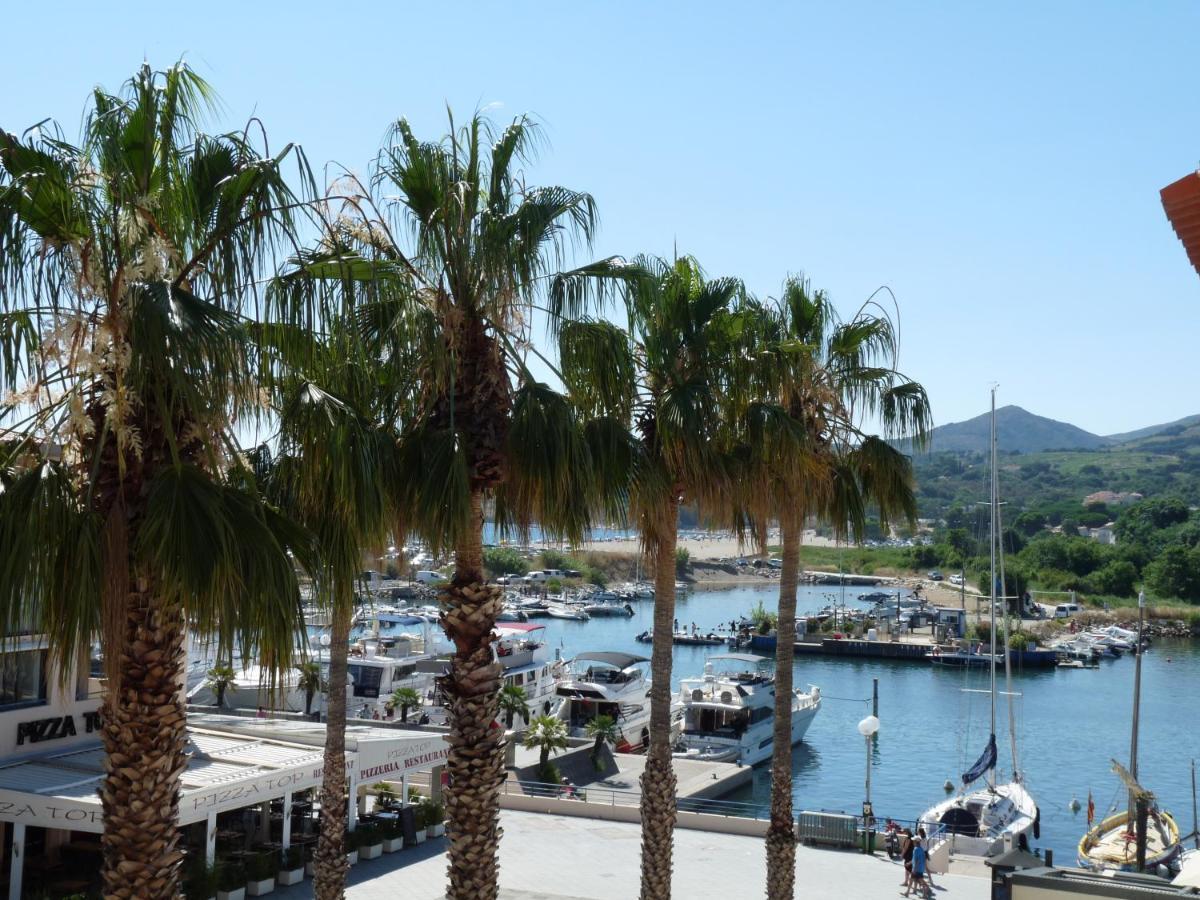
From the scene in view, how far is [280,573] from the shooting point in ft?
28.7

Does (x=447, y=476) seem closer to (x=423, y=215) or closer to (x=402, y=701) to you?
(x=423, y=215)

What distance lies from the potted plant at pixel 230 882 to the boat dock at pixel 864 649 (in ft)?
275

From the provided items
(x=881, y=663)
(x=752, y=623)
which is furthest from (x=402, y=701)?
(x=752, y=623)

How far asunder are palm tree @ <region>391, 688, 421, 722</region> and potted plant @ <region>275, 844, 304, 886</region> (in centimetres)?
2175

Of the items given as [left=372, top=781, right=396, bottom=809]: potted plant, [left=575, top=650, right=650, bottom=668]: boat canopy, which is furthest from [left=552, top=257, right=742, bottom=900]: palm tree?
[left=575, top=650, right=650, bottom=668]: boat canopy

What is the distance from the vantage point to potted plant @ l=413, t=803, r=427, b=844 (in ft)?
85.0

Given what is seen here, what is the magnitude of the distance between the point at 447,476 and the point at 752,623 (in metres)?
109

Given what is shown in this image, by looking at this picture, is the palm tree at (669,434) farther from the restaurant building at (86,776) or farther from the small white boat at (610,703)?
the small white boat at (610,703)

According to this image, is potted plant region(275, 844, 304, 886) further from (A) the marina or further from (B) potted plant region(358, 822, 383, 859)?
(A) the marina

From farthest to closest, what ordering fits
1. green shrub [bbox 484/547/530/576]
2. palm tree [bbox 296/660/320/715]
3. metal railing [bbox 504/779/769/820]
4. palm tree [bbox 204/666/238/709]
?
1. green shrub [bbox 484/547/530/576]
2. palm tree [bbox 296/660/320/715]
3. palm tree [bbox 204/666/238/709]
4. metal railing [bbox 504/779/769/820]

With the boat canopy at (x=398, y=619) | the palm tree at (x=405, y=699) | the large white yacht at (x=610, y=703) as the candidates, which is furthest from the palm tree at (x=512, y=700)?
the boat canopy at (x=398, y=619)

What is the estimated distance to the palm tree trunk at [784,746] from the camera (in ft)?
59.1

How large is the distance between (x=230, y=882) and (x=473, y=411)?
1229 cm

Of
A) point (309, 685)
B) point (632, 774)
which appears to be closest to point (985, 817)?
point (632, 774)
